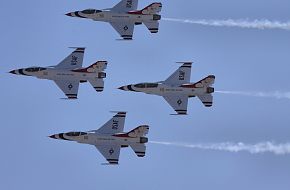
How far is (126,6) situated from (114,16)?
73.3 inches

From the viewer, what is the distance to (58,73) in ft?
420

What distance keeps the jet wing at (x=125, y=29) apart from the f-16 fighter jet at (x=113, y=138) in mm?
8738

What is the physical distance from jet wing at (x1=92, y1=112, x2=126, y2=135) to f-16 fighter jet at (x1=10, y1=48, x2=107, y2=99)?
13.1 ft

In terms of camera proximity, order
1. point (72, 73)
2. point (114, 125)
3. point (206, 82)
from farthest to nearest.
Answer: point (114, 125) → point (72, 73) → point (206, 82)

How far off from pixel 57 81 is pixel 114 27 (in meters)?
8.93

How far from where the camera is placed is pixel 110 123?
419 feet

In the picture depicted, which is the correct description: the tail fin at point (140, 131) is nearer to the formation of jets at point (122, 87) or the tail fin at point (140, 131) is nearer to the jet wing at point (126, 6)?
the formation of jets at point (122, 87)

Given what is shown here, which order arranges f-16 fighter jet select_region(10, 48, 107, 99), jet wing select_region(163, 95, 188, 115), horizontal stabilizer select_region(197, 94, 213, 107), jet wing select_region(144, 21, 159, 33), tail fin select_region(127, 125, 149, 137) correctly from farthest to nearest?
jet wing select_region(144, 21, 159, 33) < jet wing select_region(163, 95, 188, 115) < f-16 fighter jet select_region(10, 48, 107, 99) < horizontal stabilizer select_region(197, 94, 213, 107) < tail fin select_region(127, 125, 149, 137)

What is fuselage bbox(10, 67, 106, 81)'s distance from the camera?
415 ft

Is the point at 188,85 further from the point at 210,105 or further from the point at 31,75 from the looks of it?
the point at 31,75

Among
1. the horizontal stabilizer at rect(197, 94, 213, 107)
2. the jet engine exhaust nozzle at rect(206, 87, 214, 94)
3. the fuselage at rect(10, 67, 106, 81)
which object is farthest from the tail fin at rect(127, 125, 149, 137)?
the jet engine exhaust nozzle at rect(206, 87, 214, 94)

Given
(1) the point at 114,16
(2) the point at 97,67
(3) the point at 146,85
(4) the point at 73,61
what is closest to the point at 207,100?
(3) the point at 146,85

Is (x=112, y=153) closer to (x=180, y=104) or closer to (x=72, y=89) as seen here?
(x=72, y=89)

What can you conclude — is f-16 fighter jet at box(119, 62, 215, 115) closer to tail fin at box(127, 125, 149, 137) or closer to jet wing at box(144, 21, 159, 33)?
tail fin at box(127, 125, 149, 137)
